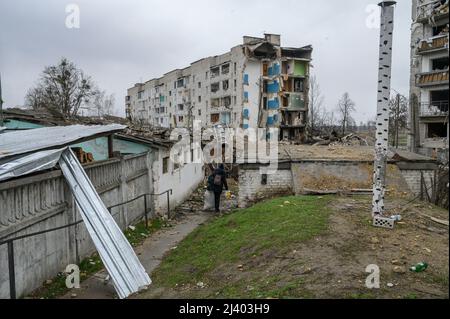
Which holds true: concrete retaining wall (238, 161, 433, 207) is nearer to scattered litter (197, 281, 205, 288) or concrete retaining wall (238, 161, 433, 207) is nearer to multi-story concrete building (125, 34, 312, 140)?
scattered litter (197, 281, 205, 288)

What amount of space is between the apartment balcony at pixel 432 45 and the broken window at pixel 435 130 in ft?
19.0

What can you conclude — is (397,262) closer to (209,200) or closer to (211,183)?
(211,183)

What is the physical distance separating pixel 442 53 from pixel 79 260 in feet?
103

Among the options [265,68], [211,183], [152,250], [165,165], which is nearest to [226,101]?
[265,68]

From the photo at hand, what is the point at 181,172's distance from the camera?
18.9 m

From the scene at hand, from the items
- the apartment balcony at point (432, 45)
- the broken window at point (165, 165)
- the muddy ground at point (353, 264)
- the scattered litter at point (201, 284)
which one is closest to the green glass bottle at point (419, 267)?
the muddy ground at point (353, 264)

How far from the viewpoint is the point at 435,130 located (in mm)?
31391

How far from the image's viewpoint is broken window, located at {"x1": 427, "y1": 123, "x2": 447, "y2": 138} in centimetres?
3089

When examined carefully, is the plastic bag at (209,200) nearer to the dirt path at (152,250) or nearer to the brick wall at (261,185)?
the dirt path at (152,250)

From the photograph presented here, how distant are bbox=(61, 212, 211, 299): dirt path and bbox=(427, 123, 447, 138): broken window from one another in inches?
942

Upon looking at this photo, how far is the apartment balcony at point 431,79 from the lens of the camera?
1153 inches
